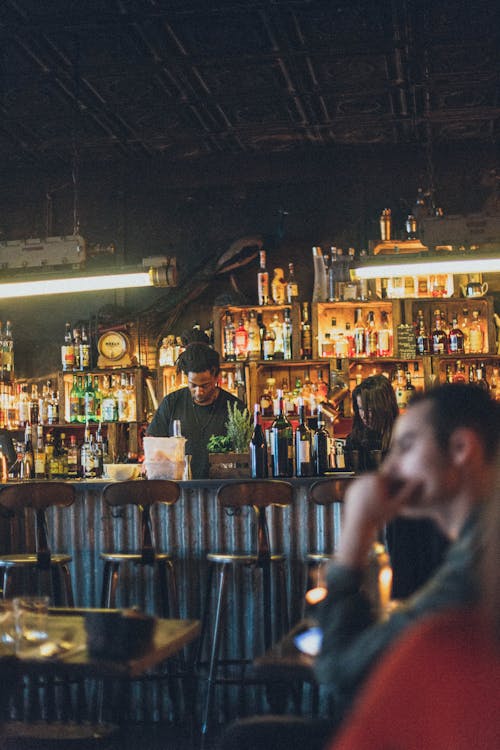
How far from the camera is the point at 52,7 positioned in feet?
18.5

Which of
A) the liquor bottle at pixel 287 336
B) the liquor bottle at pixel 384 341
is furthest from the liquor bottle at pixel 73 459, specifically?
the liquor bottle at pixel 384 341

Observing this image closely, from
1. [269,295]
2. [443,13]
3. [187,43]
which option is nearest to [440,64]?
[443,13]

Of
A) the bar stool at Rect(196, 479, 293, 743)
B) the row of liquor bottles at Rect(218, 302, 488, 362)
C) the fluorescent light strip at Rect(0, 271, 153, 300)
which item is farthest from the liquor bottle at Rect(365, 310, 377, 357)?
the bar stool at Rect(196, 479, 293, 743)

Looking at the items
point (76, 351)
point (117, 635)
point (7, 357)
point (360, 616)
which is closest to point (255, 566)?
point (117, 635)

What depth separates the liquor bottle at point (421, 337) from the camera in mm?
7844

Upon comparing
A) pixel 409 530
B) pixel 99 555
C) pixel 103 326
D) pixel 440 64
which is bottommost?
pixel 99 555

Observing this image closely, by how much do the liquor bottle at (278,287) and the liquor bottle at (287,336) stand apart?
0.20 m

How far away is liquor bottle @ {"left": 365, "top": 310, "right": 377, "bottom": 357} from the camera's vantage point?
7.89 meters

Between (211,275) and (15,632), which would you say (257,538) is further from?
(211,275)

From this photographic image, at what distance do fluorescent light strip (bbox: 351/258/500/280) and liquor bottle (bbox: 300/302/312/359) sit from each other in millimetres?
1344

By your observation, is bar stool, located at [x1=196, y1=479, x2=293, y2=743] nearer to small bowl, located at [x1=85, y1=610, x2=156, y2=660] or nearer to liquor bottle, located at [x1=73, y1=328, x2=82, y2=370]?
small bowl, located at [x1=85, y1=610, x2=156, y2=660]

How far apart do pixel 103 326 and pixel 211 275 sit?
1024 mm

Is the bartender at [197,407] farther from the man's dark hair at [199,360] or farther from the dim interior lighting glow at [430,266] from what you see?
the dim interior lighting glow at [430,266]

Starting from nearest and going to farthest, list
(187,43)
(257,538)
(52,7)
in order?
Answer: (257,538)
(52,7)
(187,43)
